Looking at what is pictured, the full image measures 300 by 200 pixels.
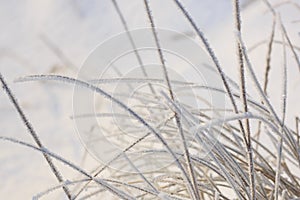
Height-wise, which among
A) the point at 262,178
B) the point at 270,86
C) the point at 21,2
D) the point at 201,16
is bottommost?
the point at 262,178

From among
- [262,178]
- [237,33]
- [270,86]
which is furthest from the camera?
[270,86]

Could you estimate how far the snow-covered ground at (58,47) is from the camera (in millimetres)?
931

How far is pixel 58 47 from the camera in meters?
1.11

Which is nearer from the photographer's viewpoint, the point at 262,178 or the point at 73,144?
the point at 262,178

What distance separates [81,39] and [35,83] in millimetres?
137

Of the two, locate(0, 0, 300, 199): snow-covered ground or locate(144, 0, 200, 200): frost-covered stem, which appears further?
locate(0, 0, 300, 199): snow-covered ground

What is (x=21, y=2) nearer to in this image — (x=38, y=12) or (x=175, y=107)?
(x=38, y=12)

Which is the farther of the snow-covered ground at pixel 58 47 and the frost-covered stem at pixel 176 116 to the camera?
the snow-covered ground at pixel 58 47

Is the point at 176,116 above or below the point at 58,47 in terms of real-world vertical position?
below

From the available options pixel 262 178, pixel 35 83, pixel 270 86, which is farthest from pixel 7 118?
pixel 262 178

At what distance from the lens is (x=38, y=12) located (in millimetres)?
1184

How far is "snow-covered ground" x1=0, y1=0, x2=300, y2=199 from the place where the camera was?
93 centimetres

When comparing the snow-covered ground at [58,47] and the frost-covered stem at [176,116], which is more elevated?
the snow-covered ground at [58,47]

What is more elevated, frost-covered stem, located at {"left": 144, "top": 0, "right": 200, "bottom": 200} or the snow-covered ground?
the snow-covered ground
